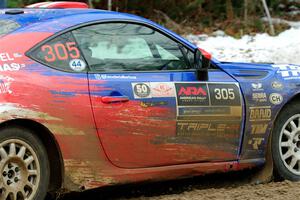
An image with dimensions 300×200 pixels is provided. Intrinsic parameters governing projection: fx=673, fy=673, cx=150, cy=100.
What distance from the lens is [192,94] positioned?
5.60 metres

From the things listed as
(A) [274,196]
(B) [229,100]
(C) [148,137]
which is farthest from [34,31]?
A: (A) [274,196]

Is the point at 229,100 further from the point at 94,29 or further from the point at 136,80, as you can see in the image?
the point at 94,29

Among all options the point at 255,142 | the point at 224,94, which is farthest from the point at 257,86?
the point at 255,142

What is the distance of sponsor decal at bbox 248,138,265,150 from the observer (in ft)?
19.8

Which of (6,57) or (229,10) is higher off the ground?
(6,57)

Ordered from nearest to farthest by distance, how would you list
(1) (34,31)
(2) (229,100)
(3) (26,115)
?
(3) (26,115) < (1) (34,31) < (2) (229,100)

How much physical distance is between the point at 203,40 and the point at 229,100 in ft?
27.9

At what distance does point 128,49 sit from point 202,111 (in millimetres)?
815

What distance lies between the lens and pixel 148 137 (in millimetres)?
5371

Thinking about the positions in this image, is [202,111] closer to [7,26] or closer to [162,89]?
[162,89]

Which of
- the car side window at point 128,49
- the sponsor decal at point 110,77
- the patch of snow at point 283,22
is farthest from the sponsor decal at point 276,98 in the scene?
the patch of snow at point 283,22

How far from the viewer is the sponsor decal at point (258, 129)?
6.01 metres

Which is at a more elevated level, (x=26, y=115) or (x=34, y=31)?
(x=34, y=31)

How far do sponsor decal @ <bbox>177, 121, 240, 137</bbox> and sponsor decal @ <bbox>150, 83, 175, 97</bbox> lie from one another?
10.8 inches
